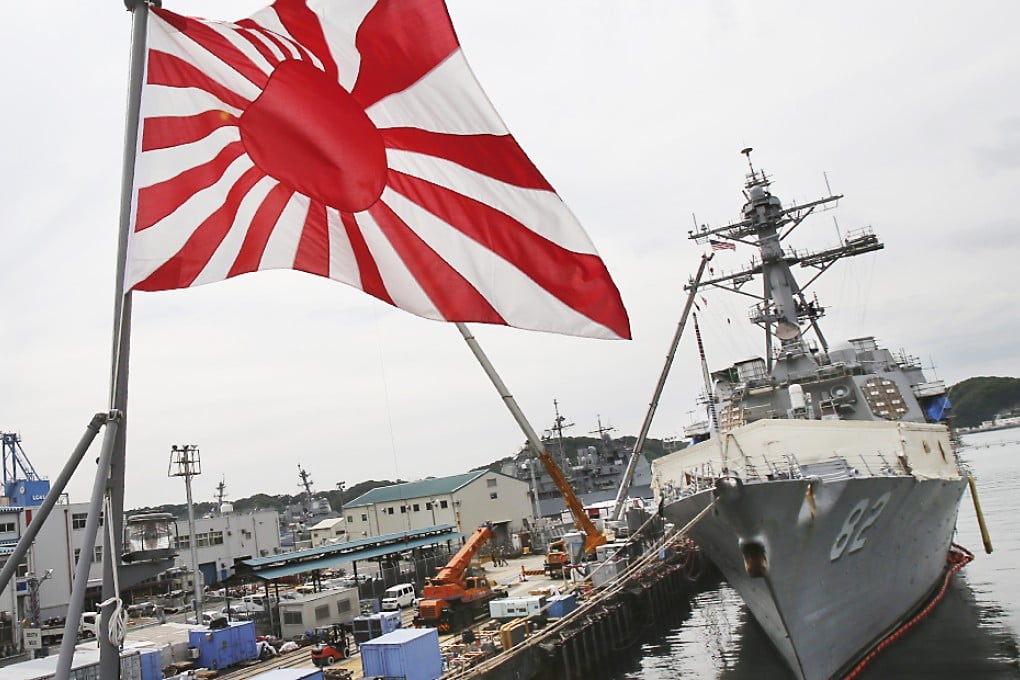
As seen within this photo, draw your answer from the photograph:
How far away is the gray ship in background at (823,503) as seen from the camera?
14.5 metres

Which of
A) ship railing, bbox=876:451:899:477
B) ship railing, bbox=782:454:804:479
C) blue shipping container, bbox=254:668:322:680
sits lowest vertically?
blue shipping container, bbox=254:668:322:680

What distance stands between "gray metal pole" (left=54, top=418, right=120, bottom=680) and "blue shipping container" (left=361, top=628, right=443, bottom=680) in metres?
14.9

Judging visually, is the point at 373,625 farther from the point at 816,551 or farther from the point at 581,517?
the point at 816,551

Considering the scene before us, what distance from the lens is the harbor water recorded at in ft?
59.0

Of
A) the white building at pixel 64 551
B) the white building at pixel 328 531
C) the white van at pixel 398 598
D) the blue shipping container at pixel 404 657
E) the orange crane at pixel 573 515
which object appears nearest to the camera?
the blue shipping container at pixel 404 657

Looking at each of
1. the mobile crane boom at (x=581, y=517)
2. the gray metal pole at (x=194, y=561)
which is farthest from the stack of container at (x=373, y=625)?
the mobile crane boom at (x=581, y=517)

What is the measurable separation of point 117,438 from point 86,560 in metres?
0.66

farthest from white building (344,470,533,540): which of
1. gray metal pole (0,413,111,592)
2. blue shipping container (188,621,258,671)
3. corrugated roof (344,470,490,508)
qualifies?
gray metal pole (0,413,111,592)

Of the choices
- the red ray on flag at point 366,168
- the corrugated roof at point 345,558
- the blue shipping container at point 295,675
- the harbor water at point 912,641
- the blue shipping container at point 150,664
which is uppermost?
the red ray on flag at point 366,168

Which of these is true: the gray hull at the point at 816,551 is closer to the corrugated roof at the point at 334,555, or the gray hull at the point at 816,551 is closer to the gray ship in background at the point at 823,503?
the gray ship in background at the point at 823,503

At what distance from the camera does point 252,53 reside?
202 inches

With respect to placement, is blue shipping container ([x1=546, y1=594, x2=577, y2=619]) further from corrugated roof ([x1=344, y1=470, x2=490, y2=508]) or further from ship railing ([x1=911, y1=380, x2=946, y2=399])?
corrugated roof ([x1=344, y1=470, x2=490, y2=508])

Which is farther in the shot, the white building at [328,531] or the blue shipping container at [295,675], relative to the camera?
the white building at [328,531]

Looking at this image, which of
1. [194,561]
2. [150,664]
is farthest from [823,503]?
[194,561]
